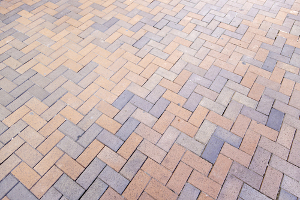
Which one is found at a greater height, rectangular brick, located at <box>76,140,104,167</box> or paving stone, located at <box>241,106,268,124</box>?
paving stone, located at <box>241,106,268,124</box>

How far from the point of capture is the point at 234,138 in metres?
2.46

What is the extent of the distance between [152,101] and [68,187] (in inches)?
57.0

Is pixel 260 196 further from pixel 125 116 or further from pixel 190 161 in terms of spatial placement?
pixel 125 116

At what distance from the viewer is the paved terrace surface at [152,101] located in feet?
7.19

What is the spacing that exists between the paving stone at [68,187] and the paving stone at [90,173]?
0.05 m

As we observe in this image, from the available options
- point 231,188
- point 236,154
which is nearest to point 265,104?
point 236,154

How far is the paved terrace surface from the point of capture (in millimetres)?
2191

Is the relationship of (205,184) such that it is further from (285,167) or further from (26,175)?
(26,175)

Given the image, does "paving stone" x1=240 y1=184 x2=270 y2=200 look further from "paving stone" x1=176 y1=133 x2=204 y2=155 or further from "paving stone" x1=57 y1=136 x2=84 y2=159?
"paving stone" x1=57 y1=136 x2=84 y2=159

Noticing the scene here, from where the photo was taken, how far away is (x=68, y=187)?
2.15 metres

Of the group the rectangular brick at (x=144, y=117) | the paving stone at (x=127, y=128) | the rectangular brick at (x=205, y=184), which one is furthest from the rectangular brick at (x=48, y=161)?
the rectangular brick at (x=205, y=184)

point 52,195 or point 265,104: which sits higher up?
point 265,104

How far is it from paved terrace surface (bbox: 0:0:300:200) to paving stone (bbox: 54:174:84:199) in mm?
11

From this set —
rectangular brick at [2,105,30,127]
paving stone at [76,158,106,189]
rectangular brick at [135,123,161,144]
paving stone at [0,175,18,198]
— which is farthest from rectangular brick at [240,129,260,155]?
rectangular brick at [2,105,30,127]
